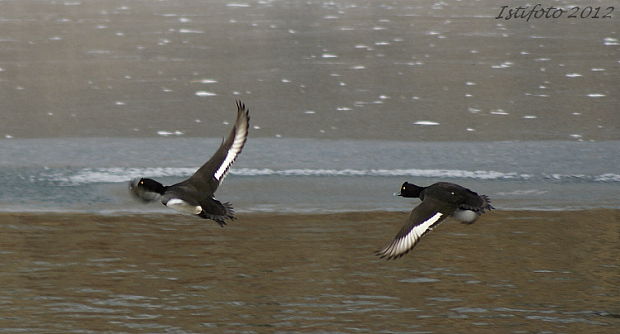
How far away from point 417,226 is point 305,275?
120 centimetres

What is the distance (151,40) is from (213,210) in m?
10.9

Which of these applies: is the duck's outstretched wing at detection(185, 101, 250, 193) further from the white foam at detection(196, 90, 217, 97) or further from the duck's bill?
the white foam at detection(196, 90, 217, 97)

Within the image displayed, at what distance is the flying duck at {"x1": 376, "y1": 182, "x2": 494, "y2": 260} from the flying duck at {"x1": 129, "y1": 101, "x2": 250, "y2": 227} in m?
0.77

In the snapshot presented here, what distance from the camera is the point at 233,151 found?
5938mm

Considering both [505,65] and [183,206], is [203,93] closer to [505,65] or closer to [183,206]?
[505,65]

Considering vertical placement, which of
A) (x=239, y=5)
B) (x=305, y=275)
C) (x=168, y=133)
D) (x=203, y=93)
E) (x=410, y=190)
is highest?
(x=410, y=190)

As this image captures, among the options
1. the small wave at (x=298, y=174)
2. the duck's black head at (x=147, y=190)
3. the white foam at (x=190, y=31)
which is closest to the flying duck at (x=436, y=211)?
the duck's black head at (x=147, y=190)

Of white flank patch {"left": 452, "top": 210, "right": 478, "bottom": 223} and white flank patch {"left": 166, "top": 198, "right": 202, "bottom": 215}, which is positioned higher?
white flank patch {"left": 166, "top": 198, "right": 202, "bottom": 215}

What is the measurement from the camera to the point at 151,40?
16000mm

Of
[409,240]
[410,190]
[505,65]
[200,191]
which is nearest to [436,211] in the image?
[409,240]

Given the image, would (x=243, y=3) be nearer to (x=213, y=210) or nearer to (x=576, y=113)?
(x=576, y=113)

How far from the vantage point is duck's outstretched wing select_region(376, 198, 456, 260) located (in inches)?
207

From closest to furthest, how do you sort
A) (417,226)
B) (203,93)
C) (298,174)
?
1. (417,226)
2. (298,174)
3. (203,93)

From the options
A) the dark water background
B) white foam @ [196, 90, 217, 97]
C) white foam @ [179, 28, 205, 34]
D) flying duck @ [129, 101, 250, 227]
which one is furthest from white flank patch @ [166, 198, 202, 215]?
white foam @ [179, 28, 205, 34]
